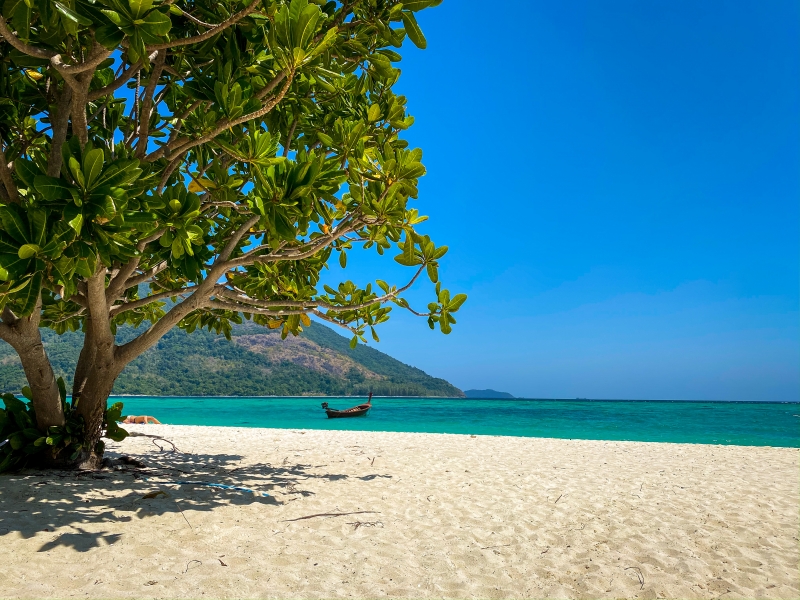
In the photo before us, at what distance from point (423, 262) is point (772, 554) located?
3.13 metres

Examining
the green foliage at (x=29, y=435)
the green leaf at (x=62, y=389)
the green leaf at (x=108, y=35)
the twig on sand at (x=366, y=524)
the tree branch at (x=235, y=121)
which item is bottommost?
the twig on sand at (x=366, y=524)

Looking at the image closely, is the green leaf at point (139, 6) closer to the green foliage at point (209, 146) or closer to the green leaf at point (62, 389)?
the green foliage at point (209, 146)

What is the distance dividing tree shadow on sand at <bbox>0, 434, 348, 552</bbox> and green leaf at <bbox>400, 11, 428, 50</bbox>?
3.86 metres

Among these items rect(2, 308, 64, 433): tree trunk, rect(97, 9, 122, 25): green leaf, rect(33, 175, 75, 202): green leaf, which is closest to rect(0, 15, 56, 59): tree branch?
rect(97, 9, 122, 25): green leaf

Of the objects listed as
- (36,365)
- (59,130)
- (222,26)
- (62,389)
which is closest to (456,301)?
(222,26)

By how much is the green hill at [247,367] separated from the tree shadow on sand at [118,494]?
61.1m

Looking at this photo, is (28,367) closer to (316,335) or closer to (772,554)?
(772,554)

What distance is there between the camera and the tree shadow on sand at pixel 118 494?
10.6 ft

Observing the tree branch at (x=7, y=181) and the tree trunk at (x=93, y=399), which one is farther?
the tree trunk at (x=93, y=399)

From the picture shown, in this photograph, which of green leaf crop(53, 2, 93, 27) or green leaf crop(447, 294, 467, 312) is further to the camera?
green leaf crop(447, 294, 467, 312)

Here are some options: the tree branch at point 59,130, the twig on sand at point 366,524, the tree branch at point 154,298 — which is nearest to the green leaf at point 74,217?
the tree branch at point 59,130

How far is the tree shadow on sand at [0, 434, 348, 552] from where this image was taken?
10.6 feet

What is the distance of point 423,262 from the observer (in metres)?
3.99

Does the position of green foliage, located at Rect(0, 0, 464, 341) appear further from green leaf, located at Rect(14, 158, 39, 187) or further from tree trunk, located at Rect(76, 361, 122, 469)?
tree trunk, located at Rect(76, 361, 122, 469)
